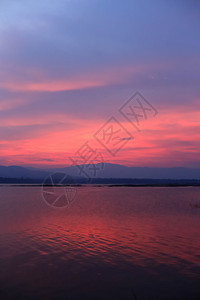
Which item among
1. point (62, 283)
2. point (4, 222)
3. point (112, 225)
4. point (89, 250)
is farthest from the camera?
point (4, 222)

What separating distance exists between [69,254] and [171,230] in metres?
12.4

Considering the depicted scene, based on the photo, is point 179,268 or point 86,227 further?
point 86,227

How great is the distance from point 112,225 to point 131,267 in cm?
1494

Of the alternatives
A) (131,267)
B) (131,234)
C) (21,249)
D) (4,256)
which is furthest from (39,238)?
(131,267)

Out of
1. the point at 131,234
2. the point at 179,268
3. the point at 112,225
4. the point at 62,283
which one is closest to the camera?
the point at 62,283

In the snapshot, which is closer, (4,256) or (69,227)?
(4,256)

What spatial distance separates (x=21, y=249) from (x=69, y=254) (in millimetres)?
3503

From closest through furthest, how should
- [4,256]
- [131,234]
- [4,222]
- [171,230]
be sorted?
[4,256] < [131,234] < [171,230] < [4,222]

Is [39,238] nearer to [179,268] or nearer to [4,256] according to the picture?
[4,256]

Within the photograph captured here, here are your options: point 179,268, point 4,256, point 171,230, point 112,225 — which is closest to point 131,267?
point 179,268

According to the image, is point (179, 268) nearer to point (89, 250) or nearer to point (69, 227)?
point (89, 250)

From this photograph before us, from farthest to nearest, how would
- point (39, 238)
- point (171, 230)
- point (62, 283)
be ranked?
point (171, 230) < point (39, 238) < point (62, 283)

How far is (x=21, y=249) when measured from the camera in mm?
20094

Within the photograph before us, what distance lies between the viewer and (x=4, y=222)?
1304 inches
